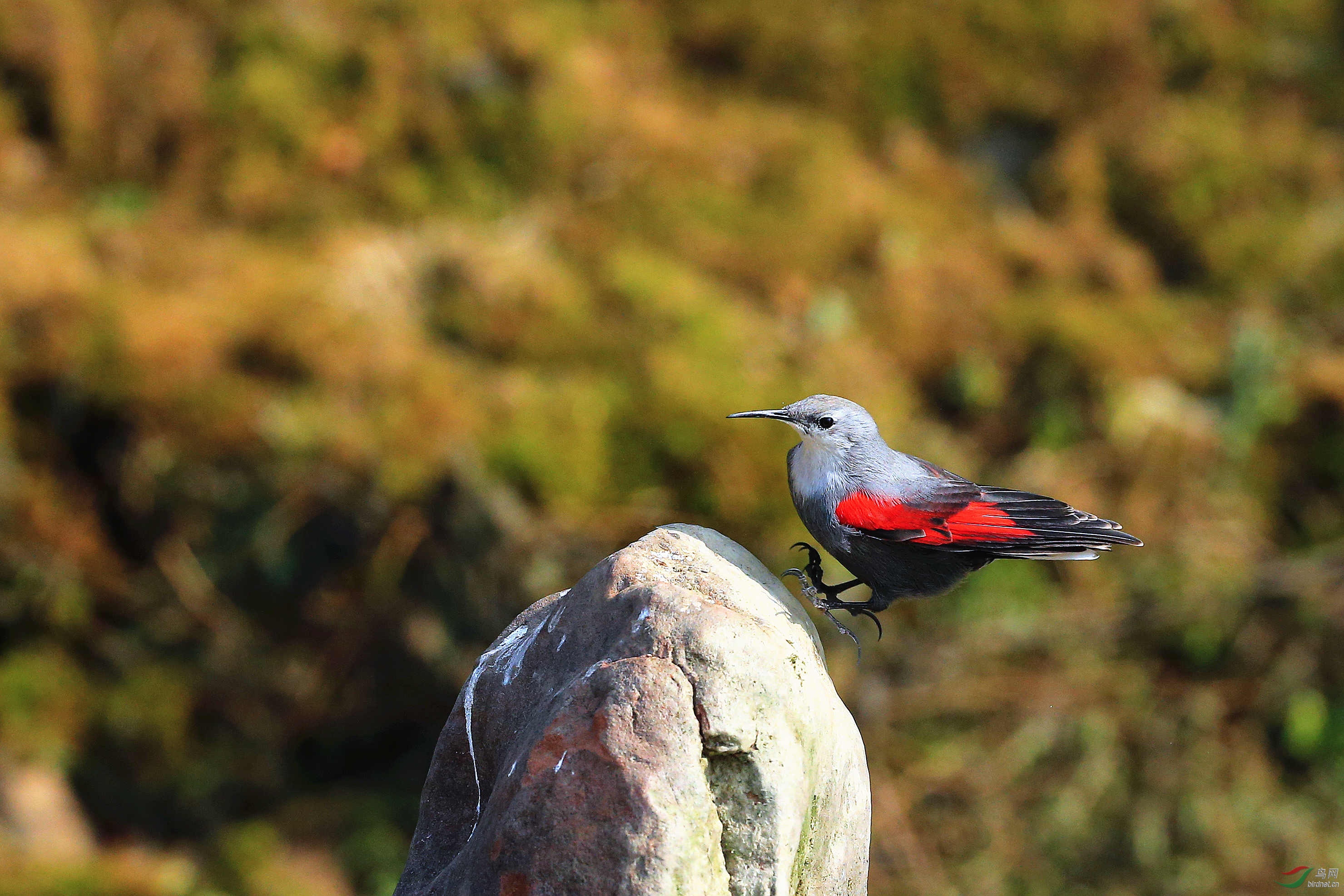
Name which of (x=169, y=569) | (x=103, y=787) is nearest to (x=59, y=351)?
(x=169, y=569)

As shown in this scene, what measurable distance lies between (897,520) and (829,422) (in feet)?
1.63

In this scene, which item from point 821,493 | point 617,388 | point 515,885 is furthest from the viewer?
point 617,388

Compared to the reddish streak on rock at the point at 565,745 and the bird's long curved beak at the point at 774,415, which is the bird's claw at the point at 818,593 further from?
the reddish streak on rock at the point at 565,745

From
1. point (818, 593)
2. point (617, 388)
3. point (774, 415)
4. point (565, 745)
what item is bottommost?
point (617, 388)

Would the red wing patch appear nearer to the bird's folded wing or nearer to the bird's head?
the bird's folded wing

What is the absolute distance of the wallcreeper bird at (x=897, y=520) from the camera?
188 inches

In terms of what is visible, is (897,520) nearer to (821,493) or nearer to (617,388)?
(821,493)

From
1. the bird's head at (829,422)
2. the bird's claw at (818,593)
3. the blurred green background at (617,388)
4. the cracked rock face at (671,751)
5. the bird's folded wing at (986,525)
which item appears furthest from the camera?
the blurred green background at (617,388)

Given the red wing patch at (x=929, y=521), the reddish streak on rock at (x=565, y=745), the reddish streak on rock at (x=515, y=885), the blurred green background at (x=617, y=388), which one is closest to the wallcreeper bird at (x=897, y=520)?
the red wing patch at (x=929, y=521)

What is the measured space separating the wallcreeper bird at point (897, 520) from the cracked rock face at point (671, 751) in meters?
0.57

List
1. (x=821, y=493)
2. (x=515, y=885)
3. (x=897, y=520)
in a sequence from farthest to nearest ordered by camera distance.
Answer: (x=821, y=493) < (x=897, y=520) < (x=515, y=885)

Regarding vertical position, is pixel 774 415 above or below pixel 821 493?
above

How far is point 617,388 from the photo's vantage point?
10648 mm

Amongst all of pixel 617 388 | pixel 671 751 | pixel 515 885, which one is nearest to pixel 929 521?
pixel 671 751
